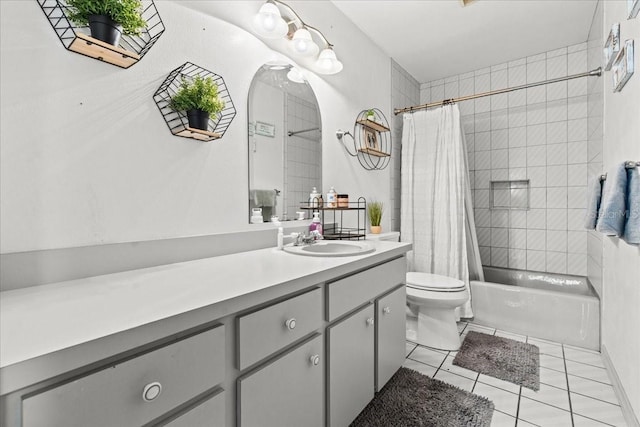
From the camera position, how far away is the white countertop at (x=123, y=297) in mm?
547

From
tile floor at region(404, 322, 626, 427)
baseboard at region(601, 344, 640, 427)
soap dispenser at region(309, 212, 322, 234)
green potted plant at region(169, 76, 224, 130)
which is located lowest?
tile floor at region(404, 322, 626, 427)

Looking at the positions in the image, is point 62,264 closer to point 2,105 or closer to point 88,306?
point 88,306

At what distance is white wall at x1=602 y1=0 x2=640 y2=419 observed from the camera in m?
1.36

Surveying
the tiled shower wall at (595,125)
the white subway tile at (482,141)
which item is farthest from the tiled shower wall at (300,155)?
the white subway tile at (482,141)

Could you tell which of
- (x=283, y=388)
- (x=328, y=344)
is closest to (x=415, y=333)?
(x=328, y=344)

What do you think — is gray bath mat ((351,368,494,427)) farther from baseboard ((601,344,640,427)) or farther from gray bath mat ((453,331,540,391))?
baseboard ((601,344,640,427))

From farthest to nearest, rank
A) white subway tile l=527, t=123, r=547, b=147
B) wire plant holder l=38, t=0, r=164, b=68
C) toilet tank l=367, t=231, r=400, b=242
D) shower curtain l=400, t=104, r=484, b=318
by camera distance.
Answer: white subway tile l=527, t=123, r=547, b=147 < shower curtain l=400, t=104, r=484, b=318 < toilet tank l=367, t=231, r=400, b=242 < wire plant holder l=38, t=0, r=164, b=68

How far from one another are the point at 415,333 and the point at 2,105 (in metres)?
2.54

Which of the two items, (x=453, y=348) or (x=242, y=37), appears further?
(x=453, y=348)

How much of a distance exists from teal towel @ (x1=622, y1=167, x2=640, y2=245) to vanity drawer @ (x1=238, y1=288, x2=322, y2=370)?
1.34 meters

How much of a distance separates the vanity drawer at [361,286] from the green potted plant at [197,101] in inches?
33.7

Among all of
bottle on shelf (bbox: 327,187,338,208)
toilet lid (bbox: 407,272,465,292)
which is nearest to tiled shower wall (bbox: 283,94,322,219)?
bottle on shelf (bbox: 327,187,338,208)

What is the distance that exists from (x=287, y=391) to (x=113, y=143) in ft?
3.38

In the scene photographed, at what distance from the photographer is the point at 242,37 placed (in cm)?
154
